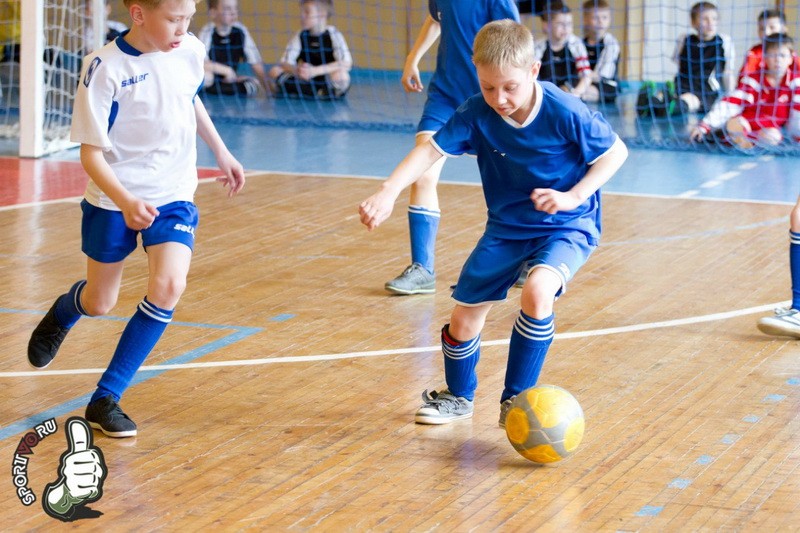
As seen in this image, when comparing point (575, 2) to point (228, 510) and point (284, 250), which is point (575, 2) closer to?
point (284, 250)

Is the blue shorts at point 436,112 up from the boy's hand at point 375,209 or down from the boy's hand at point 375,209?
up

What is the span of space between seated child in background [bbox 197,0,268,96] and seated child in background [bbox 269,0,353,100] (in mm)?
282

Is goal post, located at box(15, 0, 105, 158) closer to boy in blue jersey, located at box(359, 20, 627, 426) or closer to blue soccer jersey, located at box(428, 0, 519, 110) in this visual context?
blue soccer jersey, located at box(428, 0, 519, 110)

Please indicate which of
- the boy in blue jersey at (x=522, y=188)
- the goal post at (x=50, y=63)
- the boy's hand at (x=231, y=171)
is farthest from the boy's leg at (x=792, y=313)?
the goal post at (x=50, y=63)

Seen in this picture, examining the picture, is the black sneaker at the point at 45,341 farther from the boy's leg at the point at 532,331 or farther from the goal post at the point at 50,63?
the goal post at the point at 50,63

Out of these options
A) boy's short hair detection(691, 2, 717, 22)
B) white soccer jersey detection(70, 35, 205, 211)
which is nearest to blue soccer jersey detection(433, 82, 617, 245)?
white soccer jersey detection(70, 35, 205, 211)

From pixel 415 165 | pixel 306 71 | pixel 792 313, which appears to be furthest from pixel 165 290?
pixel 306 71

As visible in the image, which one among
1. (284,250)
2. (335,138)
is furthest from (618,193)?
(335,138)

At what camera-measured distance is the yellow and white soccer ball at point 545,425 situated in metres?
3.11

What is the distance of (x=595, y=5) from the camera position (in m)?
11.9

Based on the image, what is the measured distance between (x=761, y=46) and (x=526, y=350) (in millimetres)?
7394

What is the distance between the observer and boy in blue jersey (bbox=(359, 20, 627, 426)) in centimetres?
323

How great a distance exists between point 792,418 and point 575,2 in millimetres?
10362

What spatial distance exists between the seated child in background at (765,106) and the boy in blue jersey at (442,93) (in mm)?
4911
